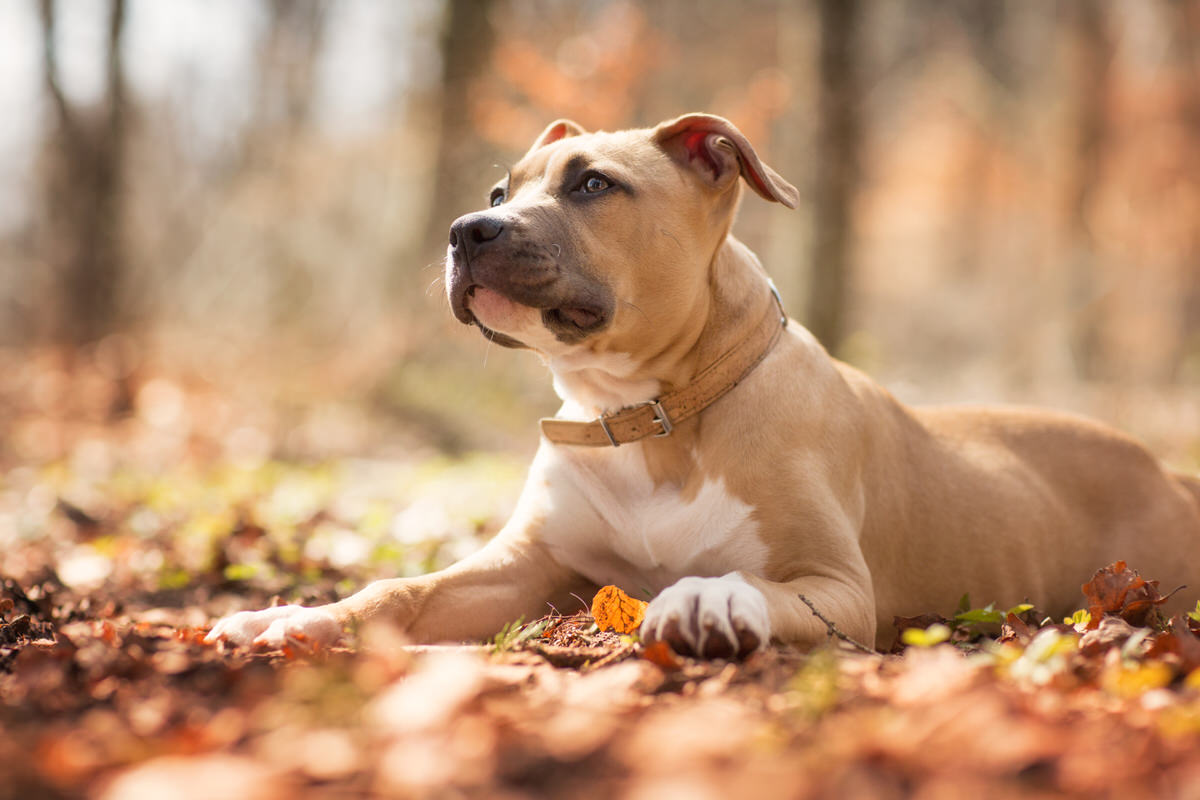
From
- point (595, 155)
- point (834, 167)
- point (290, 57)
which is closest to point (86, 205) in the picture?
point (834, 167)

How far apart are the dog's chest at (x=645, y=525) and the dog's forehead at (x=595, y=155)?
1.08 meters

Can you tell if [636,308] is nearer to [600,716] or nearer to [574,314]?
[574,314]

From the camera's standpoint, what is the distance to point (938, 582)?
3.95 metres

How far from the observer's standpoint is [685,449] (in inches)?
141

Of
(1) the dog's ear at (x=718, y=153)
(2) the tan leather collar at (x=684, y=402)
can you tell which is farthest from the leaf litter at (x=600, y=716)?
(1) the dog's ear at (x=718, y=153)

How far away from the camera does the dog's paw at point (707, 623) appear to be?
262cm

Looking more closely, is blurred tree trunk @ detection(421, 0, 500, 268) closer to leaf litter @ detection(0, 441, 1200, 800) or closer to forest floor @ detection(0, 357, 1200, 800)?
forest floor @ detection(0, 357, 1200, 800)

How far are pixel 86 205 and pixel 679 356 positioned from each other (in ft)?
34.5

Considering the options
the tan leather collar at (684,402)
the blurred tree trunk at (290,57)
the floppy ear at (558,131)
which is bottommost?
the tan leather collar at (684,402)

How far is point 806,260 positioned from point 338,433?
5.15 metres

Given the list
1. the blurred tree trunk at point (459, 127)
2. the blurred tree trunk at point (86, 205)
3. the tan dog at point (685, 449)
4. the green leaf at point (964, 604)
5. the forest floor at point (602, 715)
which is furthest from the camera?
the blurred tree trunk at point (86, 205)

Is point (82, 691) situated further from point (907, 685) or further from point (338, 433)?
point (338, 433)

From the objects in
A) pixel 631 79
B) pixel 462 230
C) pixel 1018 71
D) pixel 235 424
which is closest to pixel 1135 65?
pixel 1018 71

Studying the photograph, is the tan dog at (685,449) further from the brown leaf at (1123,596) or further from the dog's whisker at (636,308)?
the brown leaf at (1123,596)
